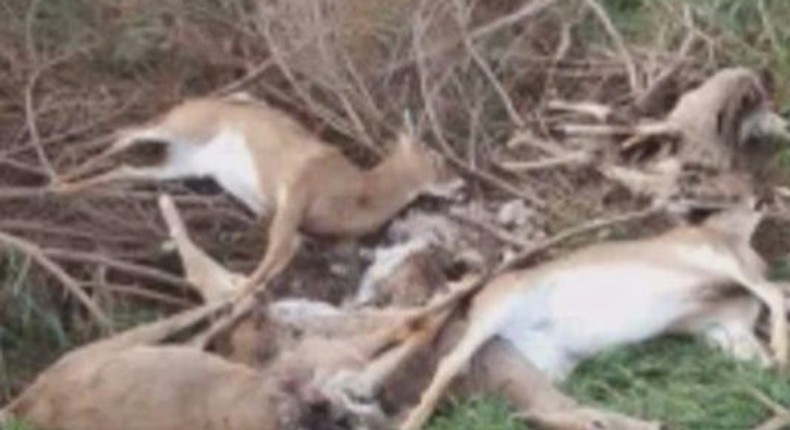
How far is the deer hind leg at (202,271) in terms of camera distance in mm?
7129

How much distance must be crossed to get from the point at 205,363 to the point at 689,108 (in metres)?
2.14

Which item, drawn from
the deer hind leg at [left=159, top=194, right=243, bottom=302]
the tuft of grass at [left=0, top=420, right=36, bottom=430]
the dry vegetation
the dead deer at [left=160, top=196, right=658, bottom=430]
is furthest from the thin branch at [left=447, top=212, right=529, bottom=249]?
the tuft of grass at [left=0, top=420, right=36, bottom=430]

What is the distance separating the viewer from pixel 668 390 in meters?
6.63

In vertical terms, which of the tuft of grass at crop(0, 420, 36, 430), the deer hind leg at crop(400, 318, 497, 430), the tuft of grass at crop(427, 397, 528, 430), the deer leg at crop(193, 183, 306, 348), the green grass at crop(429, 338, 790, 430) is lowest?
the green grass at crop(429, 338, 790, 430)

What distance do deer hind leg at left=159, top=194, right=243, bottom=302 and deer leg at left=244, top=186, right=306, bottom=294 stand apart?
0.07 metres

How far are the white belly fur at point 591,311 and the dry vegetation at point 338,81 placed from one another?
48 centimetres

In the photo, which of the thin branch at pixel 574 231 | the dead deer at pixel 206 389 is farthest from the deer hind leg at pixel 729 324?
the dead deer at pixel 206 389

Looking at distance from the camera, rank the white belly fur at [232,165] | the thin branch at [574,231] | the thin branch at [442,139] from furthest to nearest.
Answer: the white belly fur at [232,165] → the thin branch at [442,139] → the thin branch at [574,231]

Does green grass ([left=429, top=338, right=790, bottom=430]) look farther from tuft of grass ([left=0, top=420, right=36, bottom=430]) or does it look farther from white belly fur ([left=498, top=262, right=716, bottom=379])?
tuft of grass ([left=0, top=420, right=36, bottom=430])

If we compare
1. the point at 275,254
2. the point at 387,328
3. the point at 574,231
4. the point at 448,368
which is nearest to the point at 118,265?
the point at 275,254

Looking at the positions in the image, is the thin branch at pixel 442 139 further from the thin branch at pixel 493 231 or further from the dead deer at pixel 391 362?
the dead deer at pixel 391 362

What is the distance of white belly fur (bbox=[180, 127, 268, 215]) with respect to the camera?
7793mm

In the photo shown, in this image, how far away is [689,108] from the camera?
779 centimetres

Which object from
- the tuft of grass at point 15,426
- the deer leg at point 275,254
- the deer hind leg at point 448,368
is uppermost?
the tuft of grass at point 15,426
